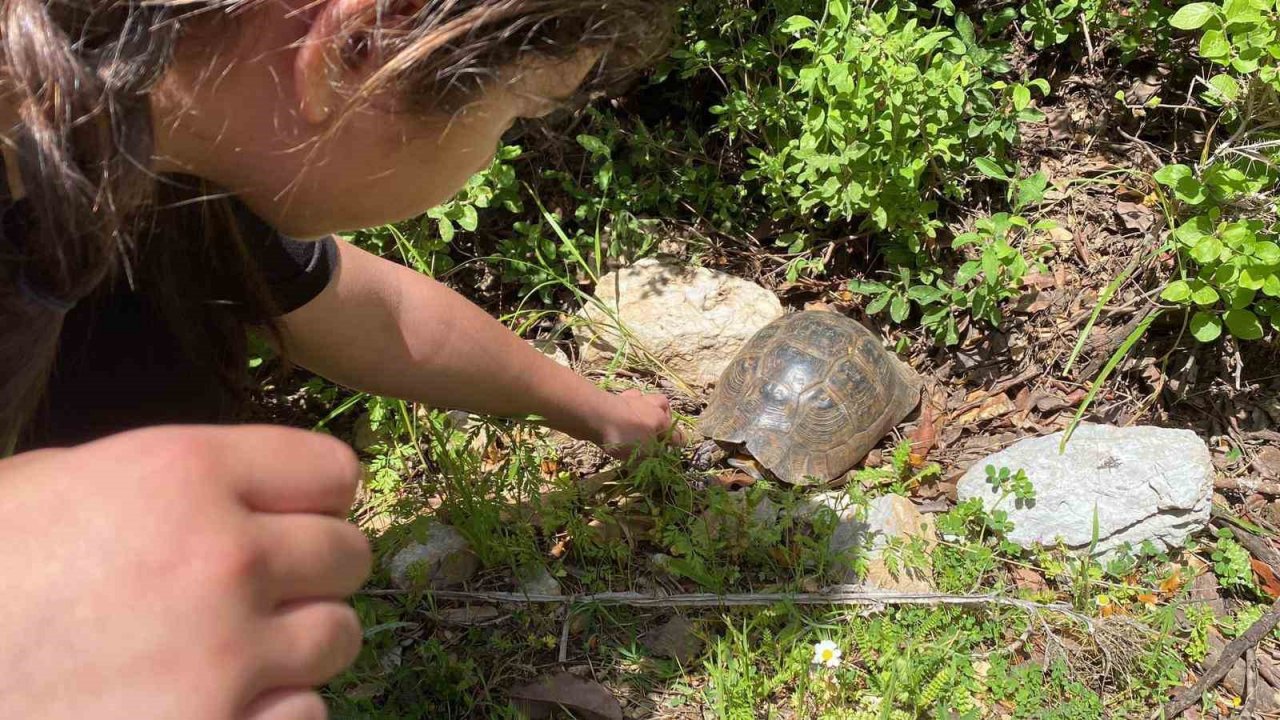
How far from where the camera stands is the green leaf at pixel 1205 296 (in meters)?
2.35

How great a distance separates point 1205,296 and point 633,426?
5.10 feet

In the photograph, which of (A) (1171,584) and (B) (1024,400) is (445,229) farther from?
(A) (1171,584)

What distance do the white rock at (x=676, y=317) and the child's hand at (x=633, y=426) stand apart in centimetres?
44

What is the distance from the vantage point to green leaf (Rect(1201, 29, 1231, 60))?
7.43 feet

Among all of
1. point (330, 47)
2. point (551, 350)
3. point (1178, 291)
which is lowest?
point (551, 350)

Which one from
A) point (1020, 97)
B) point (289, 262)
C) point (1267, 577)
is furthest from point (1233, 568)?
point (289, 262)

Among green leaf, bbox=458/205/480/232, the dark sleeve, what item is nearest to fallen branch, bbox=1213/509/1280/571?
green leaf, bbox=458/205/480/232

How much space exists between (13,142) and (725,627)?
1.81 m

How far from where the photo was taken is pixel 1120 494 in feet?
7.86

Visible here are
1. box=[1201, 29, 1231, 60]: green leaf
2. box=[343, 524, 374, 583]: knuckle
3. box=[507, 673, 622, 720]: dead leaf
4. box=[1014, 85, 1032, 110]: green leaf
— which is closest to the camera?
box=[343, 524, 374, 583]: knuckle

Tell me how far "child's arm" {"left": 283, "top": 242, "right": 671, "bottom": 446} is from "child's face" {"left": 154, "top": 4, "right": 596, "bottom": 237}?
621mm

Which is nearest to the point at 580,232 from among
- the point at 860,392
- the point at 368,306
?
the point at 860,392

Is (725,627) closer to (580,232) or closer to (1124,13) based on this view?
(580,232)

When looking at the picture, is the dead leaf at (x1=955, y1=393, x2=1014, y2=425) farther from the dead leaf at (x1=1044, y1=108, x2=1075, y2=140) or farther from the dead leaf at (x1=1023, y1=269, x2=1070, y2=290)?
the dead leaf at (x1=1044, y1=108, x2=1075, y2=140)
